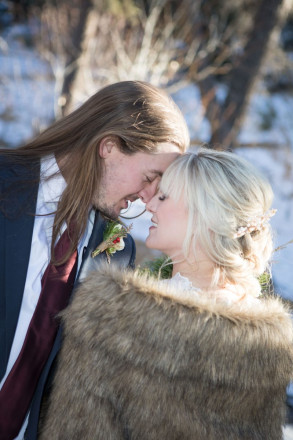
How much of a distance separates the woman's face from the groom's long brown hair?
0.35m

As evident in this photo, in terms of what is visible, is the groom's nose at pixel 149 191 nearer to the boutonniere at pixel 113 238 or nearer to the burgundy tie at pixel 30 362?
the boutonniere at pixel 113 238

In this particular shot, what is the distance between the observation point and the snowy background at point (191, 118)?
754cm

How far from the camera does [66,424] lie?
1867mm

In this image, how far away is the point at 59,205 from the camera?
235cm

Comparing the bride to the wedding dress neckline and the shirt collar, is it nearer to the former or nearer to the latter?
the wedding dress neckline

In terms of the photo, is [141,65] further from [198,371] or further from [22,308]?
[198,371]

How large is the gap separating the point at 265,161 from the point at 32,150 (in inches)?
296

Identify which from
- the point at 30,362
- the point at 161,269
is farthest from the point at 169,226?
the point at 30,362

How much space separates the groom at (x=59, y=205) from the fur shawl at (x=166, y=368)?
0.25m

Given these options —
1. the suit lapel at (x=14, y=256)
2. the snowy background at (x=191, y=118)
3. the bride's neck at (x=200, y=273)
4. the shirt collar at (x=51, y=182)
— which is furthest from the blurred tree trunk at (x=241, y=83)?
the suit lapel at (x=14, y=256)

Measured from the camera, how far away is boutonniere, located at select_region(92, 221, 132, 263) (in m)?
2.44

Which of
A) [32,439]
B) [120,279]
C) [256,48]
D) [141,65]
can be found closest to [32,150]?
[120,279]

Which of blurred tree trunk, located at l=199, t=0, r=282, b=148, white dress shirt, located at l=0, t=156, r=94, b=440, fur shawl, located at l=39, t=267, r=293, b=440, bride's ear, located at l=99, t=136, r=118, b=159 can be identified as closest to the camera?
fur shawl, located at l=39, t=267, r=293, b=440

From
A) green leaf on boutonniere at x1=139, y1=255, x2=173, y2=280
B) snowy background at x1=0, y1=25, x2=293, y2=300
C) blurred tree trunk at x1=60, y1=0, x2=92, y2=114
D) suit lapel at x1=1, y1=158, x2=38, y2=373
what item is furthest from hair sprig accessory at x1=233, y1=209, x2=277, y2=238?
blurred tree trunk at x1=60, y1=0, x2=92, y2=114
